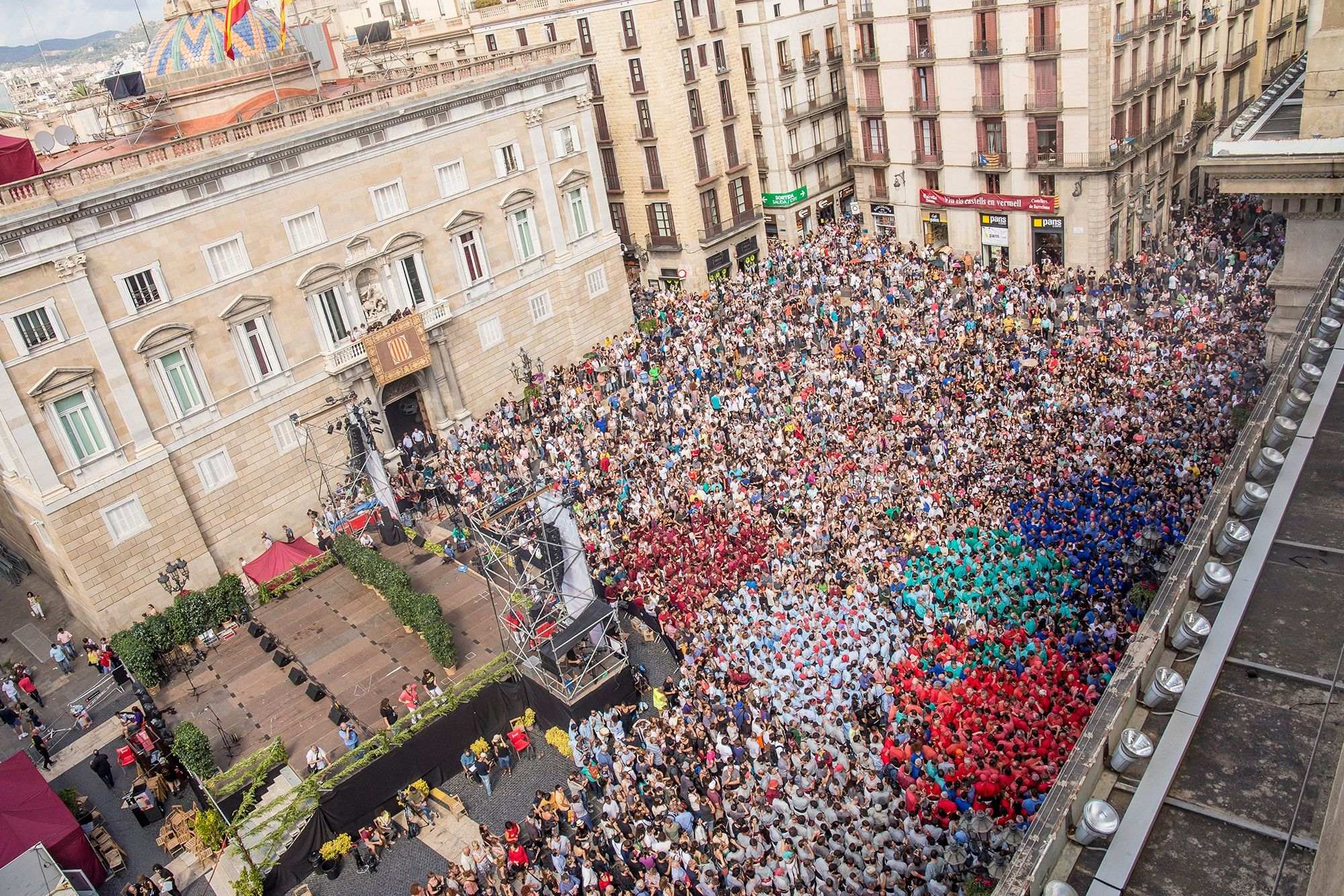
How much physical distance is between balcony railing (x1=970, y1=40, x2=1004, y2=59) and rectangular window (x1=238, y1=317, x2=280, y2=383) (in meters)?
34.5

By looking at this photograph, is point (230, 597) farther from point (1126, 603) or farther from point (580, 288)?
point (1126, 603)

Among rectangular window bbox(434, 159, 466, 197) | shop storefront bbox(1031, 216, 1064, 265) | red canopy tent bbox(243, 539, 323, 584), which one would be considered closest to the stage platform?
red canopy tent bbox(243, 539, 323, 584)

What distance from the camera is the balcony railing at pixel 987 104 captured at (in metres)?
46.1

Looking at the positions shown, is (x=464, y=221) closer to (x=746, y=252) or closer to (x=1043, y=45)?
(x=746, y=252)

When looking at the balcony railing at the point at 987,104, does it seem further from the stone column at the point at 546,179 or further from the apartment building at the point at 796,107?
the stone column at the point at 546,179

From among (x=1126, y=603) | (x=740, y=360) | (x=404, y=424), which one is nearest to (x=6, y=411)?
(x=404, y=424)

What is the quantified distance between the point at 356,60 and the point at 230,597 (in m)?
36.4

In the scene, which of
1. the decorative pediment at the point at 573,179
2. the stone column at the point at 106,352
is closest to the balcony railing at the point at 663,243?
the decorative pediment at the point at 573,179

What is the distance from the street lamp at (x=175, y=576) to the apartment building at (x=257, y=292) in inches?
13.7

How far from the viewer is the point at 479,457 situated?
→ 3959 cm

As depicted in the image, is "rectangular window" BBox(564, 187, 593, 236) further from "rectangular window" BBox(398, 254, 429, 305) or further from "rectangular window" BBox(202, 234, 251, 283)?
"rectangular window" BBox(202, 234, 251, 283)

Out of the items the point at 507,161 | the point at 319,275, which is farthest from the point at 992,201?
the point at 319,275

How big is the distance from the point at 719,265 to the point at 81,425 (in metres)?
33.2

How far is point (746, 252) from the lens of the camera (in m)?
55.8
